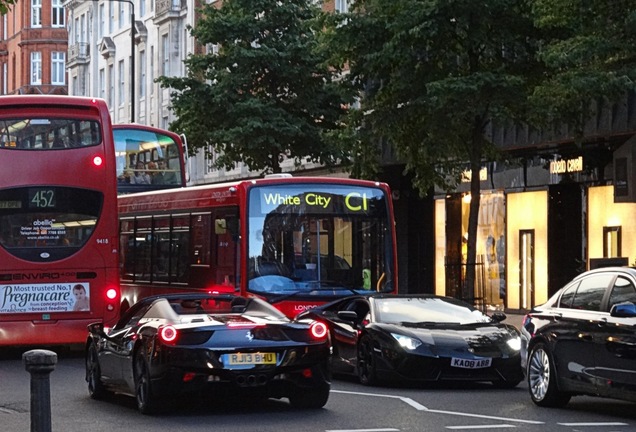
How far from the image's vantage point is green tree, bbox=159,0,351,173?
40.1 m

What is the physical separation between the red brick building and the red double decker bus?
74.2 metres

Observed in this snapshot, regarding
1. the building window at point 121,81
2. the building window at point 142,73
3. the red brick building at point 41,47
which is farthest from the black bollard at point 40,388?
the red brick building at point 41,47

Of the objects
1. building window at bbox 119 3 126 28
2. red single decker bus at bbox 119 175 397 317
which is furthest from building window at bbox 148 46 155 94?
red single decker bus at bbox 119 175 397 317

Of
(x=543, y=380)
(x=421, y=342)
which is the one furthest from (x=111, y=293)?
(x=543, y=380)

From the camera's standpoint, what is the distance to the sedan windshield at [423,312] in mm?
19703

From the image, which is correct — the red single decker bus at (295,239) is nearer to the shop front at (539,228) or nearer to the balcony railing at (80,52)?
the shop front at (539,228)

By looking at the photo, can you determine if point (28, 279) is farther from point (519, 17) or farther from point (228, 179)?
point (228, 179)

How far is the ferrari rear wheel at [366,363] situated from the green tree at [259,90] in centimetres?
2019

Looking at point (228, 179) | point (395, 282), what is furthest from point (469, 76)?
point (228, 179)

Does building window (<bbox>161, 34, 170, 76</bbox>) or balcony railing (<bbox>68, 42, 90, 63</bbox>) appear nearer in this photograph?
building window (<bbox>161, 34, 170, 76</bbox>)

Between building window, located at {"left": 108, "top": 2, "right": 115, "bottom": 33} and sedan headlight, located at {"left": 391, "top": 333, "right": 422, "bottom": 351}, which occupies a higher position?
building window, located at {"left": 108, "top": 2, "right": 115, "bottom": 33}

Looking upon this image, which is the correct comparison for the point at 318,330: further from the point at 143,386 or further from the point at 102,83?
the point at 102,83

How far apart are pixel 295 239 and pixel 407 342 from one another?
562cm

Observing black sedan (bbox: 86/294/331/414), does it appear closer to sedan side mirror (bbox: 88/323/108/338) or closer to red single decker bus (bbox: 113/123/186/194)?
sedan side mirror (bbox: 88/323/108/338)
